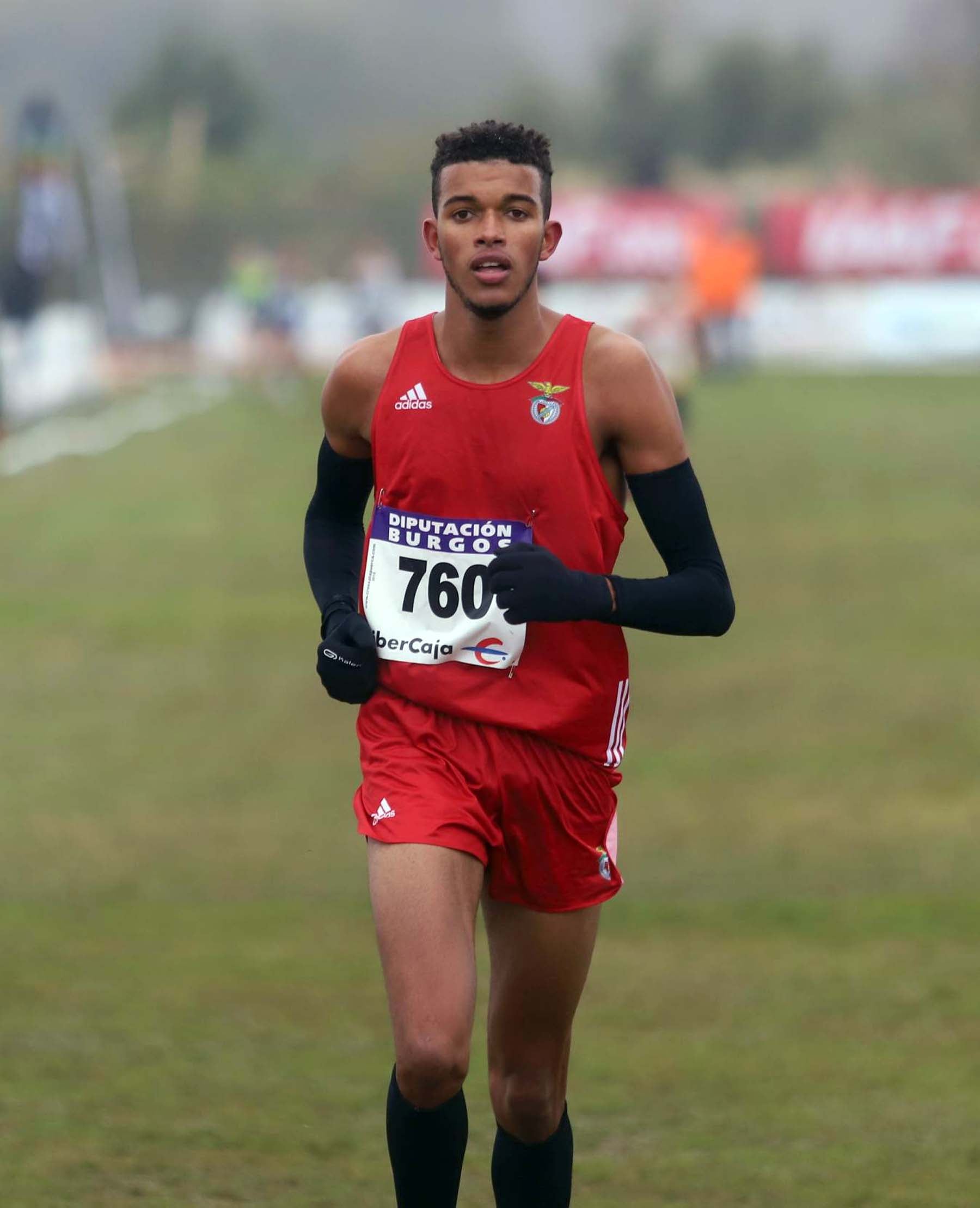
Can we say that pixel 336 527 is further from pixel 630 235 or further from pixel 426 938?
pixel 630 235

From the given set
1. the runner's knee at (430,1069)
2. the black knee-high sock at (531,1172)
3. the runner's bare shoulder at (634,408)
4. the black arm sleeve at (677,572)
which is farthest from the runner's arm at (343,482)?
the black knee-high sock at (531,1172)

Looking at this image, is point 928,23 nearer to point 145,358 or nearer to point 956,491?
point 145,358

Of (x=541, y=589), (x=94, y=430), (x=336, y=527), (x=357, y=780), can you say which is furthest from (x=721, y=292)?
(x=541, y=589)

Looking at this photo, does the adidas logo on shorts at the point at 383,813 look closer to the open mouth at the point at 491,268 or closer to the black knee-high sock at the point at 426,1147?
the black knee-high sock at the point at 426,1147

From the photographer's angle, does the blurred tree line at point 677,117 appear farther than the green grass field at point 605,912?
Yes

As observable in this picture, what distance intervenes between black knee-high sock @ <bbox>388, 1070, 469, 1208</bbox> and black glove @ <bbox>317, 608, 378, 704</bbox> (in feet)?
2.53

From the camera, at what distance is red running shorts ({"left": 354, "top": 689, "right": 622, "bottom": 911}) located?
4133 millimetres

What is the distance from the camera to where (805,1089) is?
6152 mm

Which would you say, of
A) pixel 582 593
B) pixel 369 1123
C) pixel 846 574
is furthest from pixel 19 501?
pixel 582 593

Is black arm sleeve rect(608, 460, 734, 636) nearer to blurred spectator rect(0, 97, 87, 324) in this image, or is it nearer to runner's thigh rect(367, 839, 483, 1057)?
runner's thigh rect(367, 839, 483, 1057)

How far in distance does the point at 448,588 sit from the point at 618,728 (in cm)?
47

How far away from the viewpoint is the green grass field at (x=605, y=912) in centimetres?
549

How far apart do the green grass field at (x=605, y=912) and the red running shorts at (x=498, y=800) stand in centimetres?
122

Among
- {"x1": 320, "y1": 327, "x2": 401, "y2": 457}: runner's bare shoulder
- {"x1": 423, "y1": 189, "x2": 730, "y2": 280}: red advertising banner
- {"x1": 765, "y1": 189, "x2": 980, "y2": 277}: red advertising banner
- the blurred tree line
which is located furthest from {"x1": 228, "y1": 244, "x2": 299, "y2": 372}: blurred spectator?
{"x1": 320, "y1": 327, "x2": 401, "y2": 457}: runner's bare shoulder
